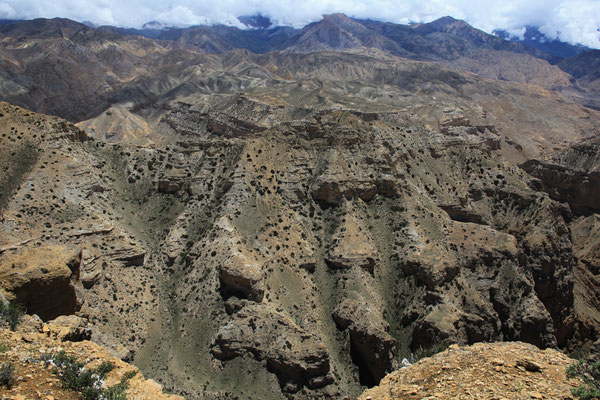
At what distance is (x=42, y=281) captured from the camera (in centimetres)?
3170

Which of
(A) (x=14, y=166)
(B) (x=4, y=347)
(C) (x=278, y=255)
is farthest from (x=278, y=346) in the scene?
(A) (x=14, y=166)

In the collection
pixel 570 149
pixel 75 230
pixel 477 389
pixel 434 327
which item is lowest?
pixel 434 327

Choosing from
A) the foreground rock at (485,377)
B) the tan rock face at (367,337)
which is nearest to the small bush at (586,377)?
the foreground rock at (485,377)

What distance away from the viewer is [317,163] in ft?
228

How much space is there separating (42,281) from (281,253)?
29.9 metres

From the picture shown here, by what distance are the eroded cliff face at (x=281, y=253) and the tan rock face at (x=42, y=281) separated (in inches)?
151

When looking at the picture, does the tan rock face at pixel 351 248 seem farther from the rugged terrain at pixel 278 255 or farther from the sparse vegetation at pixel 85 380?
the sparse vegetation at pixel 85 380

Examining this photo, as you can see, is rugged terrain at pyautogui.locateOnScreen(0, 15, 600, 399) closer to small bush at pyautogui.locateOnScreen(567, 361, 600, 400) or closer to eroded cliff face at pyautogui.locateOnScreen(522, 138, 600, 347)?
eroded cliff face at pyautogui.locateOnScreen(522, 138, 600, 347)

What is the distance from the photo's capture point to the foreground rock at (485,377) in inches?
672

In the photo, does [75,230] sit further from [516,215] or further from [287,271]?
[516,215]

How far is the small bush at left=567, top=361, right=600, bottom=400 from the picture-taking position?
15938mm

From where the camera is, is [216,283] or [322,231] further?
[322,231]

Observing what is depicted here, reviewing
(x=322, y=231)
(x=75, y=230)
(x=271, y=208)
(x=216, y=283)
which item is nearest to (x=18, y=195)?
(x=75, y=230)

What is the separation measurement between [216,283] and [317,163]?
27.5m
